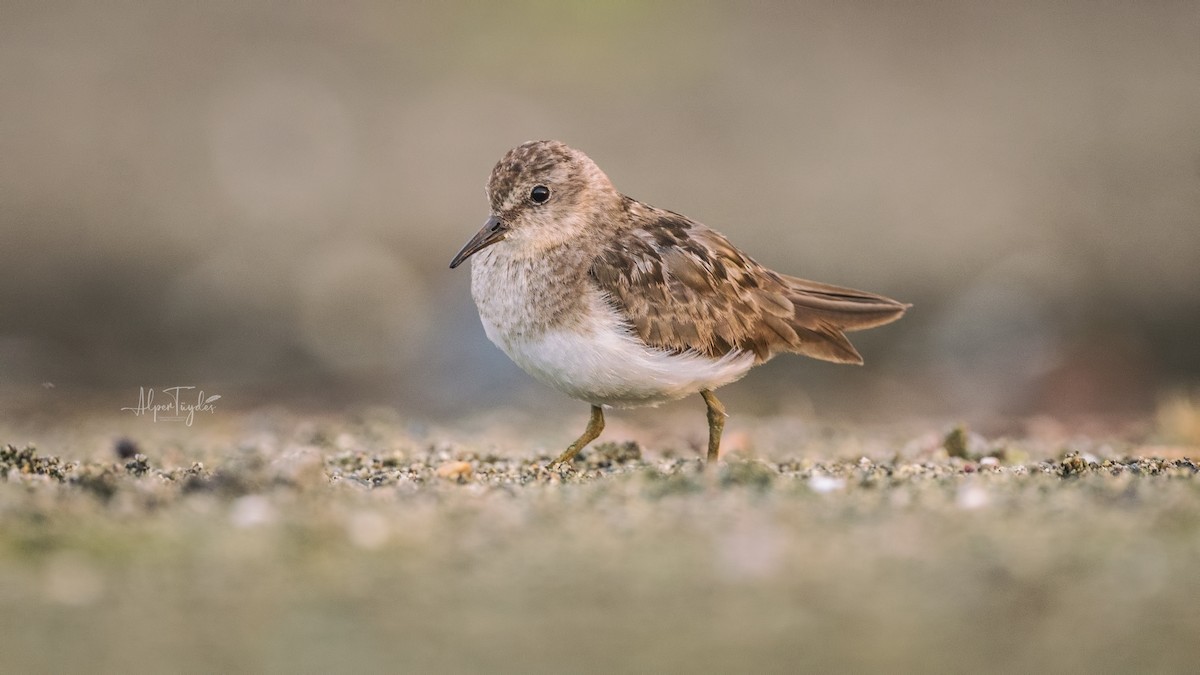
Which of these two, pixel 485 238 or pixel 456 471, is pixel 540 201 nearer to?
pixel 485 238

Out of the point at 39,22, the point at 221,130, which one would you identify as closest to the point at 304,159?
the point at 221,130

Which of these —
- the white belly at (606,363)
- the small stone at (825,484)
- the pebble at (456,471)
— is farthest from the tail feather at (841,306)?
the pebble at (456,471)

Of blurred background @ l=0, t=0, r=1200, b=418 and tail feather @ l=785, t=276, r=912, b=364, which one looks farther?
blurred background @ l=0, t=0, r=1200, b=418

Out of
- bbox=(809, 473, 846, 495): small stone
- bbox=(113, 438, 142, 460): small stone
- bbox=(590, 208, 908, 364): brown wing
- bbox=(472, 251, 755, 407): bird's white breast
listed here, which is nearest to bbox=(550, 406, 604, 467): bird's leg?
bbox=(472, 251, 755, 407): bird's white breast

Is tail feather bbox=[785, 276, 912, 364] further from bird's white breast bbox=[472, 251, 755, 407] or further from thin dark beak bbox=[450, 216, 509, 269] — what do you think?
thin dark beak bbox=[450, 216, 509, 269]

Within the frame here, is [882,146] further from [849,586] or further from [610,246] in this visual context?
[849,586]
